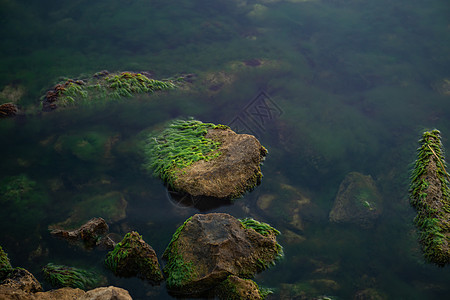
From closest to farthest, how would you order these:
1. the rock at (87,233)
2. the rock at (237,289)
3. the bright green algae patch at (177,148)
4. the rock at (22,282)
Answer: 1. the rock at (22,282)
2. the rock at (237,289)
3. the rock at (87,233)
4. the bright green algae patch at (177,148)

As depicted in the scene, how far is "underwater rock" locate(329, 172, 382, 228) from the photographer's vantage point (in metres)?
5.83

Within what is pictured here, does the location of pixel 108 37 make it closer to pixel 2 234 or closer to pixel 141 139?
pixel 141 139

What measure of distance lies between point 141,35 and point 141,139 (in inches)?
137

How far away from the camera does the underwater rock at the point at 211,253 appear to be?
453 centimetres

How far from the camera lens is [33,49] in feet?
27.3

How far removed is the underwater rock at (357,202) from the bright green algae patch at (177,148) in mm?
2065

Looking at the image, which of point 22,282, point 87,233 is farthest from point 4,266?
point 87,233

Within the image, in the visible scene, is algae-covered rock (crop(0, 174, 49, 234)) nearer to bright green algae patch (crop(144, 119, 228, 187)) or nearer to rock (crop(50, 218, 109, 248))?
rock (crop(50, 218, 109, 248))

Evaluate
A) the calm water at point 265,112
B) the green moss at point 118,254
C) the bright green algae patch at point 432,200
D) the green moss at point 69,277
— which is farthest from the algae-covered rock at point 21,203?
the bright green algae patch at point 432,200

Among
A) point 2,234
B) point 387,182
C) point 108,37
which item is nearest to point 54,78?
point 108,37

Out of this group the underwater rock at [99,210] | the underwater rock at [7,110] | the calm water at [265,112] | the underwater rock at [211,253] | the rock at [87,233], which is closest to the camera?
the underwater rock at [211,253]

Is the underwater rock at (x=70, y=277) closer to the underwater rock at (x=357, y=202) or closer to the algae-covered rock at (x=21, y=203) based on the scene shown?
the algae-covered rock at (x=21, y=203)

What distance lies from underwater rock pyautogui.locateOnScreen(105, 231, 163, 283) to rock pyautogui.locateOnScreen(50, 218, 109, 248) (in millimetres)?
513

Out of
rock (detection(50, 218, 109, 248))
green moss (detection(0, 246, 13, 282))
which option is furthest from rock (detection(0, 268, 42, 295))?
rock (detection(50, 218, 109, 248))
